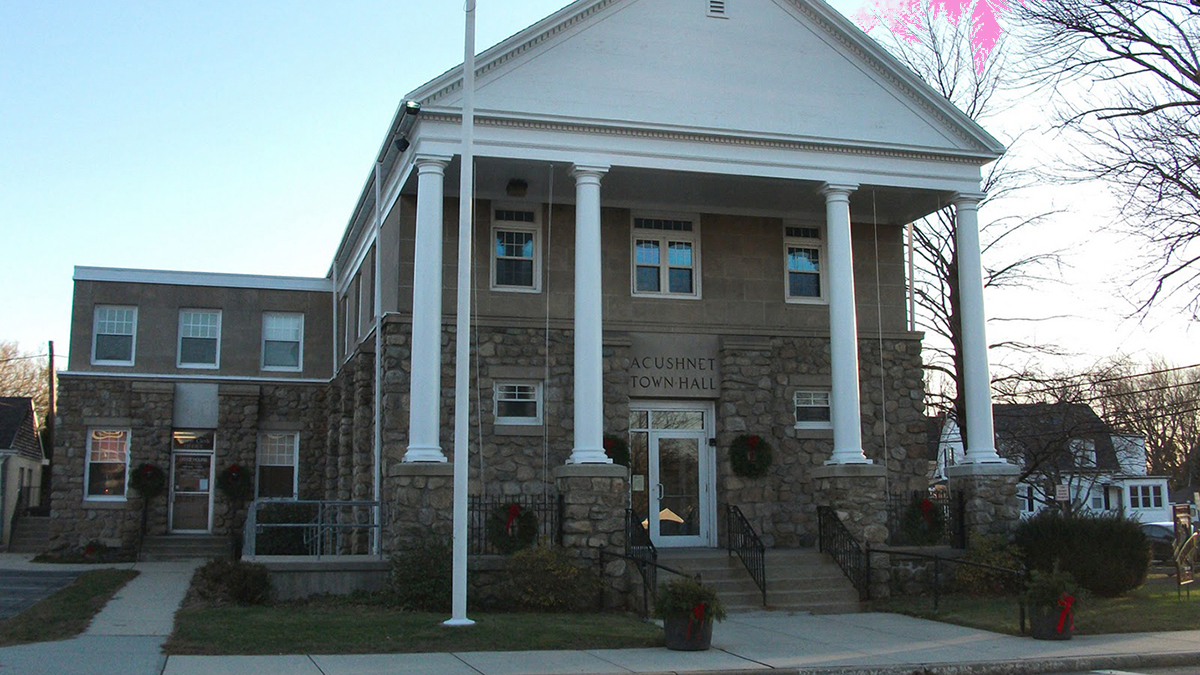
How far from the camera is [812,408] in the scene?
20859mm

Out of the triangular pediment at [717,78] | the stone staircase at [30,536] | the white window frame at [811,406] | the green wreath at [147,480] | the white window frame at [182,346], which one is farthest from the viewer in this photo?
the stone staircase at [30,536]

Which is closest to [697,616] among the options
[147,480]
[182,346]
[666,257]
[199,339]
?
[666,257]

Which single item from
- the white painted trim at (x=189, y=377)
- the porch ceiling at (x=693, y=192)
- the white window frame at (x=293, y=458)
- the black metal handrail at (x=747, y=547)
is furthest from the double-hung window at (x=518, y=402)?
the white window frame at (x=293, y=458)

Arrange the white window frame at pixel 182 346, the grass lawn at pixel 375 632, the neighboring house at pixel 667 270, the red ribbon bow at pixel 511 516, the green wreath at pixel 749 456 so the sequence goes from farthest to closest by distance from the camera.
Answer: the white window frame at pixel 182 346
the green wreath at pixel 749 456
the neighboring house at pixel 667 270
the red ribbon bow at pixel 511 516
the grass lawn at pixel 375 632

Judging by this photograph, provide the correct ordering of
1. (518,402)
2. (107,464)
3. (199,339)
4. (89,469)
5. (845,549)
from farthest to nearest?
(199,339), (107,464), (89,469), (518,402), (845,549)

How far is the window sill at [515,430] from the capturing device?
1898cm

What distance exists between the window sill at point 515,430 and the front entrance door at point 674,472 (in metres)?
1.89

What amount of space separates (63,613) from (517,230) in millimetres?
9747

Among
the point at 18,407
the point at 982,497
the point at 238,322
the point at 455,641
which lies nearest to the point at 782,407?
the point at 982,497

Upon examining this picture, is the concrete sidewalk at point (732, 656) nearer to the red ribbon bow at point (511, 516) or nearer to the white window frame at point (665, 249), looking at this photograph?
the red ribbon bow at point (511, 516)

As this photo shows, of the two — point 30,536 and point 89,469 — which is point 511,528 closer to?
point 89,469

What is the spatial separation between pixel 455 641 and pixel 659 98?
9951mm

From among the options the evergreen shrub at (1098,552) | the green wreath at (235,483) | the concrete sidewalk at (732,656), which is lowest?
the concrete sidewalk at (732,656)

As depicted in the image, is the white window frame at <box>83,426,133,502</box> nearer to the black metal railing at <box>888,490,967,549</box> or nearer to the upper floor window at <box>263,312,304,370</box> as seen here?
the upper floor window at <box>263,312,304,370</box>
